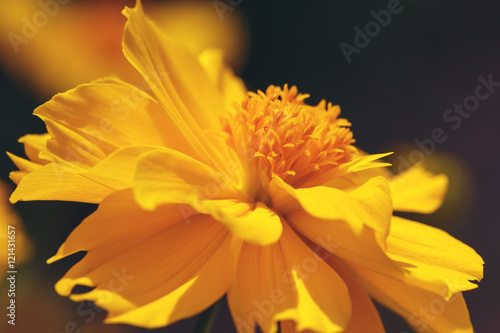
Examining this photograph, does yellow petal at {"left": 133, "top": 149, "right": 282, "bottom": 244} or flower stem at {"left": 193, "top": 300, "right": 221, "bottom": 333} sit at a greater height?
yellow petal at {"left": 133, "top": 149, "right": 282, "bottom": 244}

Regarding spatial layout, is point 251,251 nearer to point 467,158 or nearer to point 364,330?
point 364,330

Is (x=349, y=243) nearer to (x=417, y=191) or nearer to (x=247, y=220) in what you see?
(x=247, y=220)

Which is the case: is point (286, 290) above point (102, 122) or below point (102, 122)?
below

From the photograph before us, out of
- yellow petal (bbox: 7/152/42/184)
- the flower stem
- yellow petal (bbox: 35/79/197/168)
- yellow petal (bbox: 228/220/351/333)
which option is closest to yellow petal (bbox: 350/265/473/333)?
yellow petal (bbox: 228/220/351/333)

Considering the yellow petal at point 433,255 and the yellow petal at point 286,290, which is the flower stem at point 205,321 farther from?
the yellow petal at point 433,255

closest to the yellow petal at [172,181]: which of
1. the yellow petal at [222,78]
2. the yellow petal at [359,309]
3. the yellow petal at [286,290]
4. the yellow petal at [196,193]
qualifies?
the yellow petal at [196,193]

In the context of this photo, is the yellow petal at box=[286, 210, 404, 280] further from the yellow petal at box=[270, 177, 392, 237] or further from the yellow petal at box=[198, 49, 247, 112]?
the yellow petal at box=[198, 49, 247, 112]

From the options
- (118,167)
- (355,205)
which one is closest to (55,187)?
(118,167)
